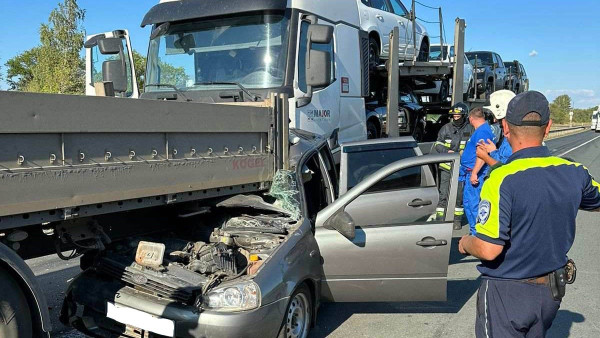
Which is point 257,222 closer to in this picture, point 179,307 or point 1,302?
point 179,307

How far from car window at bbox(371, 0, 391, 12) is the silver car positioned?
3662 millimetres

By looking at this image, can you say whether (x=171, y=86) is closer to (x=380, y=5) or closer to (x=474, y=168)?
(x=474, y=168)

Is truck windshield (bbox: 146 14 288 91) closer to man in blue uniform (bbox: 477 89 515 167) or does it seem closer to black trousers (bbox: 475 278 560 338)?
man in blue uniform (bbox: 477 89 515 167)

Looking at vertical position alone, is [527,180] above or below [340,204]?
above

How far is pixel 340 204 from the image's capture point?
405 centimetres

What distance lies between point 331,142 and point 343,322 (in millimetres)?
2073

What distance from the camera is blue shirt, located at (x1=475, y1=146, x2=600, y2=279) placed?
2.19m

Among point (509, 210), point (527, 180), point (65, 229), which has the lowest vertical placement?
point (65, 229)

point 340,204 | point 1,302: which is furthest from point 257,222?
point 1,302

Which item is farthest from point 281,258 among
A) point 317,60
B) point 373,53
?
point 373,53

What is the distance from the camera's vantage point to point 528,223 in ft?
7.27

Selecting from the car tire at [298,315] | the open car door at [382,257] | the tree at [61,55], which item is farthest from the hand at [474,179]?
the tree at [61,55]

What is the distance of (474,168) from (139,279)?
148 inches

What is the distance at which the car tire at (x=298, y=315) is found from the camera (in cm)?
343
